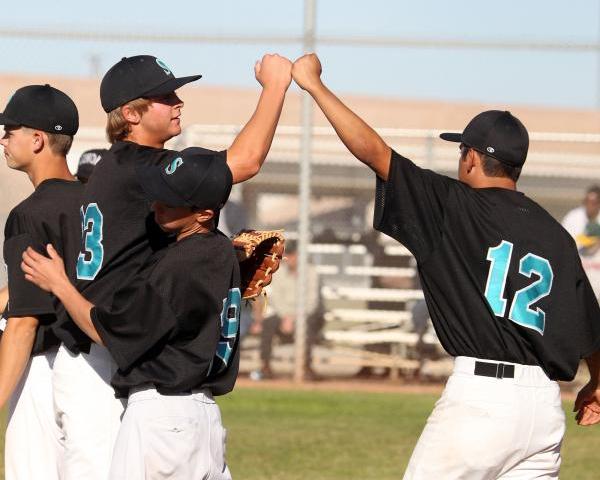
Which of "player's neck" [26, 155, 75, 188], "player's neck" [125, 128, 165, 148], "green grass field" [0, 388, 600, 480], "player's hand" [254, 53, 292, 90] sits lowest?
"green grass field" [0, 388, 600, 480]

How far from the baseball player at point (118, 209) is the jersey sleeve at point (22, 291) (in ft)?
0.46

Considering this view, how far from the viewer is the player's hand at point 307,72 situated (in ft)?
15.7

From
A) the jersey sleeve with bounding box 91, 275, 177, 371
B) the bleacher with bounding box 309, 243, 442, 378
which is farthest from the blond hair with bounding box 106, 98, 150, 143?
the bleacher with bounding box 309, 243, 442, 378

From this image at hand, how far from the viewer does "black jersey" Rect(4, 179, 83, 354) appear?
4.99 metres

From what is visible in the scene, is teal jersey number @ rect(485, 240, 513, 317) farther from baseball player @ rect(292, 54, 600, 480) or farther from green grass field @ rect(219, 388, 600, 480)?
green grass field @ rect(219, 388, 600, 480)

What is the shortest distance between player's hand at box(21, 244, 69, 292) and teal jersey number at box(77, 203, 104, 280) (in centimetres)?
28

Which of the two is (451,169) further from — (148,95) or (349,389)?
(148,95)

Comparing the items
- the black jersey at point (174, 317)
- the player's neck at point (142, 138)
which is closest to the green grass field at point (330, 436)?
the player's neck at point (142, 138)

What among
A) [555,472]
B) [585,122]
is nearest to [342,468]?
[555,472]

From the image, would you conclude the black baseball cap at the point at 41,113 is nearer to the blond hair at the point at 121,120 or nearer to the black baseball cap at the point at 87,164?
the blond hair at the point at 121,120

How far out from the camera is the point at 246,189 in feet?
46.8

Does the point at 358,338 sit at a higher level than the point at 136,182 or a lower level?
lower

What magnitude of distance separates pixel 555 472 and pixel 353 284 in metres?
9.06

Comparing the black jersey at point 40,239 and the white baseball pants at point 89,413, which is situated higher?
the black jersey at point 40,239
